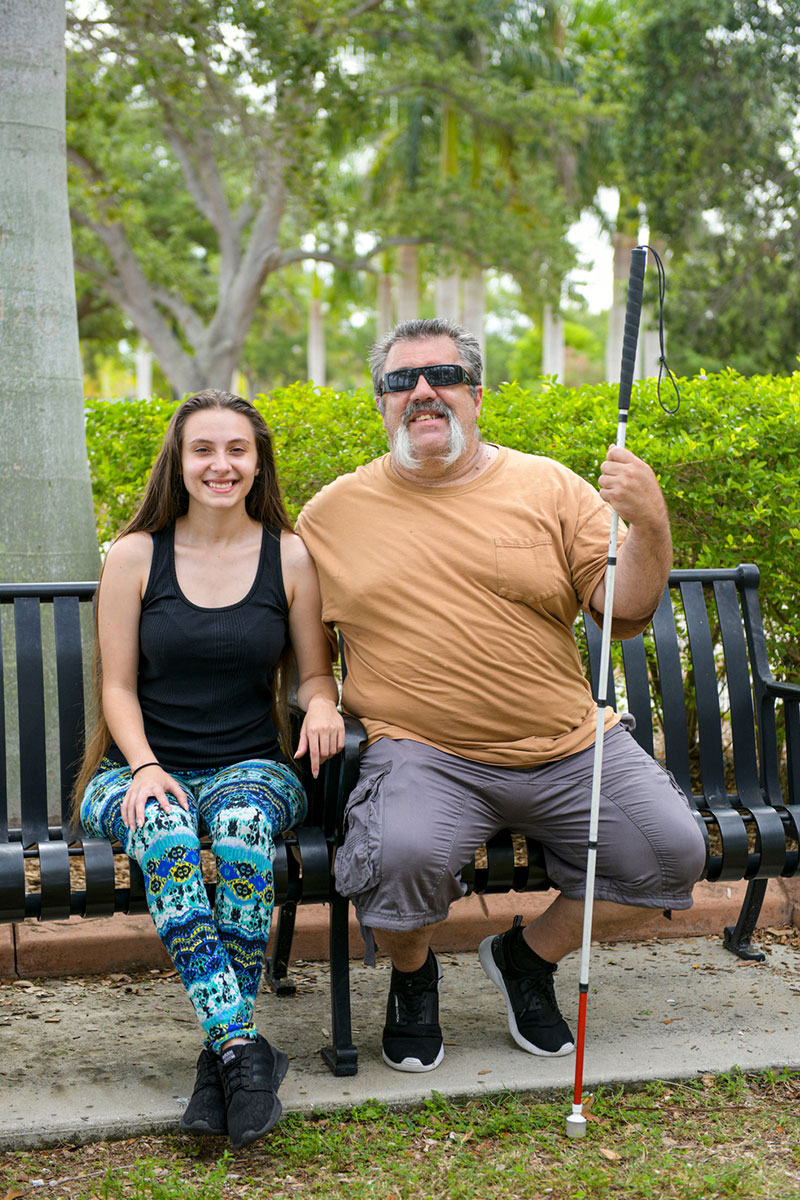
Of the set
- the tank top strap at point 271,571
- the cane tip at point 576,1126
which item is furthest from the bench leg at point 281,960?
the cane tip at point 576,1126

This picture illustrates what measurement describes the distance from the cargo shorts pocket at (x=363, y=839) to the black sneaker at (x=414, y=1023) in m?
0.37

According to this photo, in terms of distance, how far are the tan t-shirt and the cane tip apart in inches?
33.8

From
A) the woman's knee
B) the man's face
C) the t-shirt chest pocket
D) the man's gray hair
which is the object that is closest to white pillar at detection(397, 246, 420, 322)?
the man's gray hair

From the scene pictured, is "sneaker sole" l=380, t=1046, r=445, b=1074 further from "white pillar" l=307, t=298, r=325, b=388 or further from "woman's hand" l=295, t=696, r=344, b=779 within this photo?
"white pillar" l=307, t=298, r=325, b=388

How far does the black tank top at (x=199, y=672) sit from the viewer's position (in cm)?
322

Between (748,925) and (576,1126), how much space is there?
1.33 metres

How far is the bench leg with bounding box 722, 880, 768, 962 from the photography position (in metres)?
3.86

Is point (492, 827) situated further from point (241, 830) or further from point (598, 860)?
point (241, 830)

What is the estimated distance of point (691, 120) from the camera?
69.9 ft

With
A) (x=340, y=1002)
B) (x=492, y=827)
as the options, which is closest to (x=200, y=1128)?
(x=340, y=1002)

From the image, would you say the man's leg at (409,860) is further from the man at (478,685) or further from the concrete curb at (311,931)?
the concrete curb at (311,931)

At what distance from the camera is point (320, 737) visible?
315cm

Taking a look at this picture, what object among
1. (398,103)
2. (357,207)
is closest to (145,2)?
(357,207)

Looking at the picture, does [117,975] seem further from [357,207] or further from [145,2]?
[357,207]
